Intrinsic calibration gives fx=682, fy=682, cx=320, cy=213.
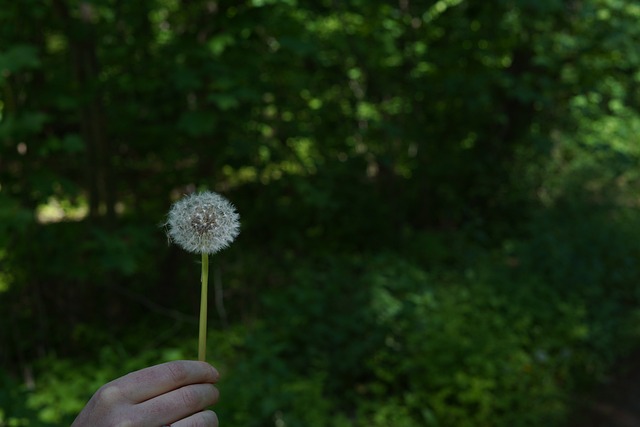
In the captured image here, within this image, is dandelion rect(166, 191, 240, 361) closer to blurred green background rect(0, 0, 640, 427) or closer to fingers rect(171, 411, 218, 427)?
fingers rect(171, 411, 218, 427)

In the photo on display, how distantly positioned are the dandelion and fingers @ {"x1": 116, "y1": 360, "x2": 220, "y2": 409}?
0.59ft

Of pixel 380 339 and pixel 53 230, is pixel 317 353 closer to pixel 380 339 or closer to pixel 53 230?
pixel 380 339

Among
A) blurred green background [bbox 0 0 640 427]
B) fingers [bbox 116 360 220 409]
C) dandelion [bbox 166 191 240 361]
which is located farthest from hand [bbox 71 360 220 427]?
blurred green background [bbox 0 0 640 427]

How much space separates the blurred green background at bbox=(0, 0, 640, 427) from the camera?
4.25 metres

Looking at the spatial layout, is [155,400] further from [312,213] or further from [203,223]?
[312,213]

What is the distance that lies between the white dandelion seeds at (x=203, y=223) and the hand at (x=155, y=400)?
0.19 metres

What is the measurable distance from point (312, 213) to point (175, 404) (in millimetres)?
6078

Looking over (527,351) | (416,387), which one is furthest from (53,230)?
(527,351)

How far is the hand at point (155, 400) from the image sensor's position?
982 mm

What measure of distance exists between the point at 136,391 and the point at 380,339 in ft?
13.5

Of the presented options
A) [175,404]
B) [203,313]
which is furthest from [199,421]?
[203,313]

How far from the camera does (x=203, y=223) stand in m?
→ 1.09

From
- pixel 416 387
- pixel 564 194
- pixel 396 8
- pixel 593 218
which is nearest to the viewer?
pixel 416 387

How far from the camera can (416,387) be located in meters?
4.66
